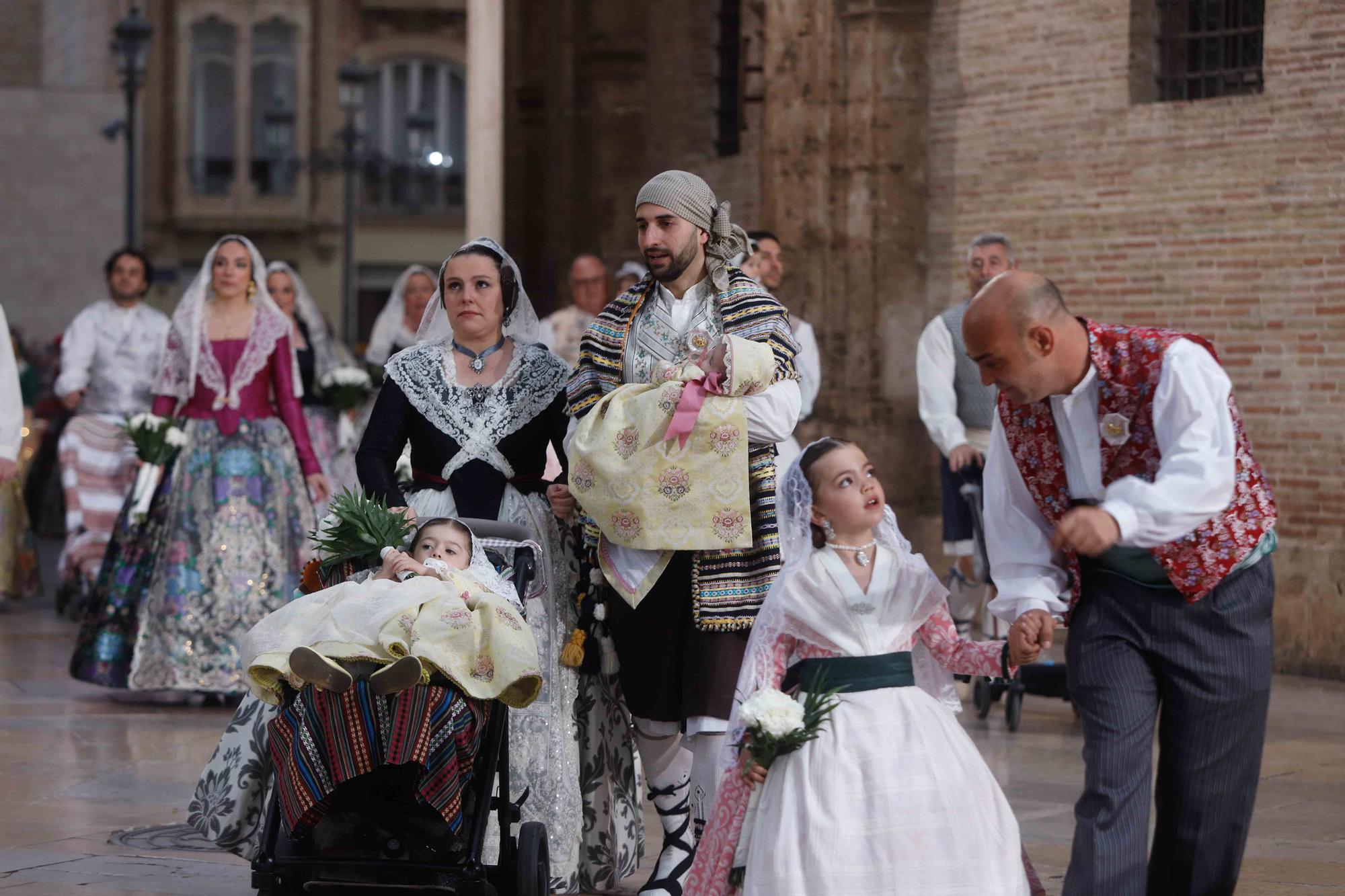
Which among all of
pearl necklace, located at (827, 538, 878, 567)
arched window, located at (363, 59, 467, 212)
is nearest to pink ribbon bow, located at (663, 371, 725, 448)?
pearl necklace, located at (827, 538, 878, 567)

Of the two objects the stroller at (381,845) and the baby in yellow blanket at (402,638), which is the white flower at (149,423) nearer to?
the baby in yellow blanket at (402,638)

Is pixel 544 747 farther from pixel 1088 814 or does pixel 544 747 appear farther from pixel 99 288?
pixel 99 288

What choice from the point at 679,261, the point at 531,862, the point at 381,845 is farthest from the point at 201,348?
the point at 381,845

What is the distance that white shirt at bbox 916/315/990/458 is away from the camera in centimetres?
981

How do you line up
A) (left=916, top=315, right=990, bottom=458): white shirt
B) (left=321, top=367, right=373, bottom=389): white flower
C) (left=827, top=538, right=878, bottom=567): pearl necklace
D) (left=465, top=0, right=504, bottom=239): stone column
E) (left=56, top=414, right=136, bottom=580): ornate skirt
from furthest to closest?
(left=465, top=0, right=504, bottom=239): stone column < (left=56, top=414, right=136, bottom=580): ornate skirt < (left=321, top=367, right=373, bottom=389): white flower < (left=916, top=315, right=990, bottom=458): white shirt < (left=827, top=538, right=878, bottom=567): pearl necklace

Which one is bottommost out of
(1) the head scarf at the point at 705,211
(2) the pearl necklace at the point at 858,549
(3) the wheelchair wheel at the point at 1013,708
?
(3) the wheelchair wheel at the point at 1013,708

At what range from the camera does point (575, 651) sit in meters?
6.00

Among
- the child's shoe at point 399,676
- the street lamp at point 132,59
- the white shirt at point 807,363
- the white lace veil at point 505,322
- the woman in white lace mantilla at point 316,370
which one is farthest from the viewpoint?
the street lamp at point 132,59

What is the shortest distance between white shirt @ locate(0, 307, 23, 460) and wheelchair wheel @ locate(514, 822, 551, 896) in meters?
3.03

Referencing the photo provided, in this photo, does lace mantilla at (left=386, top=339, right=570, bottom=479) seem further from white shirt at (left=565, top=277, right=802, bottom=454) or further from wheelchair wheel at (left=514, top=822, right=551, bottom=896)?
wheelchair wheel at (left=514, top=822, right=551, bottom=896)

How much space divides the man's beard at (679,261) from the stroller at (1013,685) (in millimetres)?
3770

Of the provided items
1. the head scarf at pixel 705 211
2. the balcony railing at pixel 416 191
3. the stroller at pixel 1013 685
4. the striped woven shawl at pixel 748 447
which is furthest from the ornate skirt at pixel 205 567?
the balcony railing at pixel 416 191

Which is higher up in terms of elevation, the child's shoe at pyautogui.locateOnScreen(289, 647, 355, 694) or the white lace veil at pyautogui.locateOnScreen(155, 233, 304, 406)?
the white lace veil at pyautogui.locateOnScreen(155, 233, 304, 406)

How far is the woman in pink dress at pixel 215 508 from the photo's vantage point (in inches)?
381
